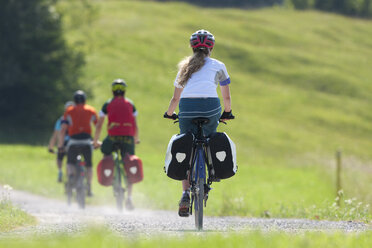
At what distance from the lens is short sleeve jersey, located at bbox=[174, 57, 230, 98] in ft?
26.6

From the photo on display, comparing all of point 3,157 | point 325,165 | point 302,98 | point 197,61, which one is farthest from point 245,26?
point 197,61

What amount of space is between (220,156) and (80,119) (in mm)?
6805

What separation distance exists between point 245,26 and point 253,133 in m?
45.5

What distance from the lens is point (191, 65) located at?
27.0 ft

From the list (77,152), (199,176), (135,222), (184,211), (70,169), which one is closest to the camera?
(184,211)

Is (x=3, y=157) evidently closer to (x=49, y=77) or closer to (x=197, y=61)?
(x=49, y=77)

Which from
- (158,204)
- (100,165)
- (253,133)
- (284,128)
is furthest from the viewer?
(284,128)

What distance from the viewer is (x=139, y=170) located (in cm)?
1307

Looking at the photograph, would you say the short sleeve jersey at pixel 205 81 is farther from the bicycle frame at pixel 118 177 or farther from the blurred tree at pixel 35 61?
the blurred tree at pixel 35 61

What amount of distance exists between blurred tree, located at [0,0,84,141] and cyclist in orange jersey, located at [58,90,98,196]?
18442 millimetres

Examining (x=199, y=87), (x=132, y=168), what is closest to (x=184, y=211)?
(x=199, y=87)

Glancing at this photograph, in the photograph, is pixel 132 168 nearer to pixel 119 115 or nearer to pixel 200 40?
pixel 119 115

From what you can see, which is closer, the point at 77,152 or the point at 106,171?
the point at 106,171

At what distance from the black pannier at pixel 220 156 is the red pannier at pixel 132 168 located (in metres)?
4.98
